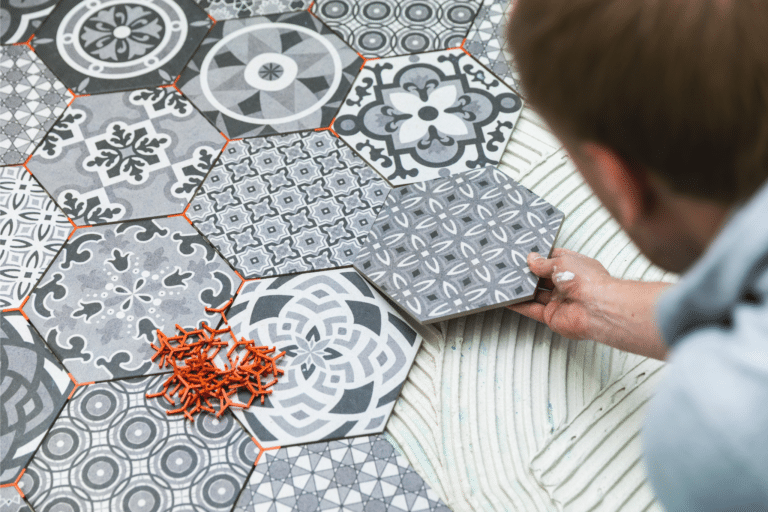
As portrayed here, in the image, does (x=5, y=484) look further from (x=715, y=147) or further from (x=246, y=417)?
(x=715, y=147)

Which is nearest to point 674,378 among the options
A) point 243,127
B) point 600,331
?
point 600,331

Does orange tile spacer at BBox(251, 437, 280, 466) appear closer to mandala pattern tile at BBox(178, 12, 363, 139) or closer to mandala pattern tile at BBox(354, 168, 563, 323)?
mandala pattern tile at BBox(354, 168, 563, 323)

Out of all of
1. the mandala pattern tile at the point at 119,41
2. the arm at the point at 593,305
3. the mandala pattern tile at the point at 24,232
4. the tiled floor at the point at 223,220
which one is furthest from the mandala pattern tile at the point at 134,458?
the mandala pattern tile at the point at 119,41

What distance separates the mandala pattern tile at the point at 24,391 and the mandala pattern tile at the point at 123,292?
0.02 m

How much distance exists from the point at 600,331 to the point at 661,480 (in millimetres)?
559

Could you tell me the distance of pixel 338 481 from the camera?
→ 939 millimetres

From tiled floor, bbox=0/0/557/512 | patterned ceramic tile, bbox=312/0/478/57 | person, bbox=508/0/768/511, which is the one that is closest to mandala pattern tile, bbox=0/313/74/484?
tiled floor, bbox=0/0/557/512

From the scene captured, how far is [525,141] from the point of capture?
3.97 feet

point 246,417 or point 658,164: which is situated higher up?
point 658,164

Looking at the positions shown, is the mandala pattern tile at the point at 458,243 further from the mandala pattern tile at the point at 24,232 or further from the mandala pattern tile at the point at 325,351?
the mandala pattern tile at the point at 24,232

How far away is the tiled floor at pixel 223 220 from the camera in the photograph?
3.14 ft

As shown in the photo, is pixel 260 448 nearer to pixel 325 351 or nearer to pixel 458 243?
pixel 325 351

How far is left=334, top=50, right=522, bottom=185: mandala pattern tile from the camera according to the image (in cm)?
119

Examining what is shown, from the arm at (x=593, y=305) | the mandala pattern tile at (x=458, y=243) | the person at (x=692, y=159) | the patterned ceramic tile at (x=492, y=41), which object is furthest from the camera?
the patterned ceramic tile at (x=492, y=41)
